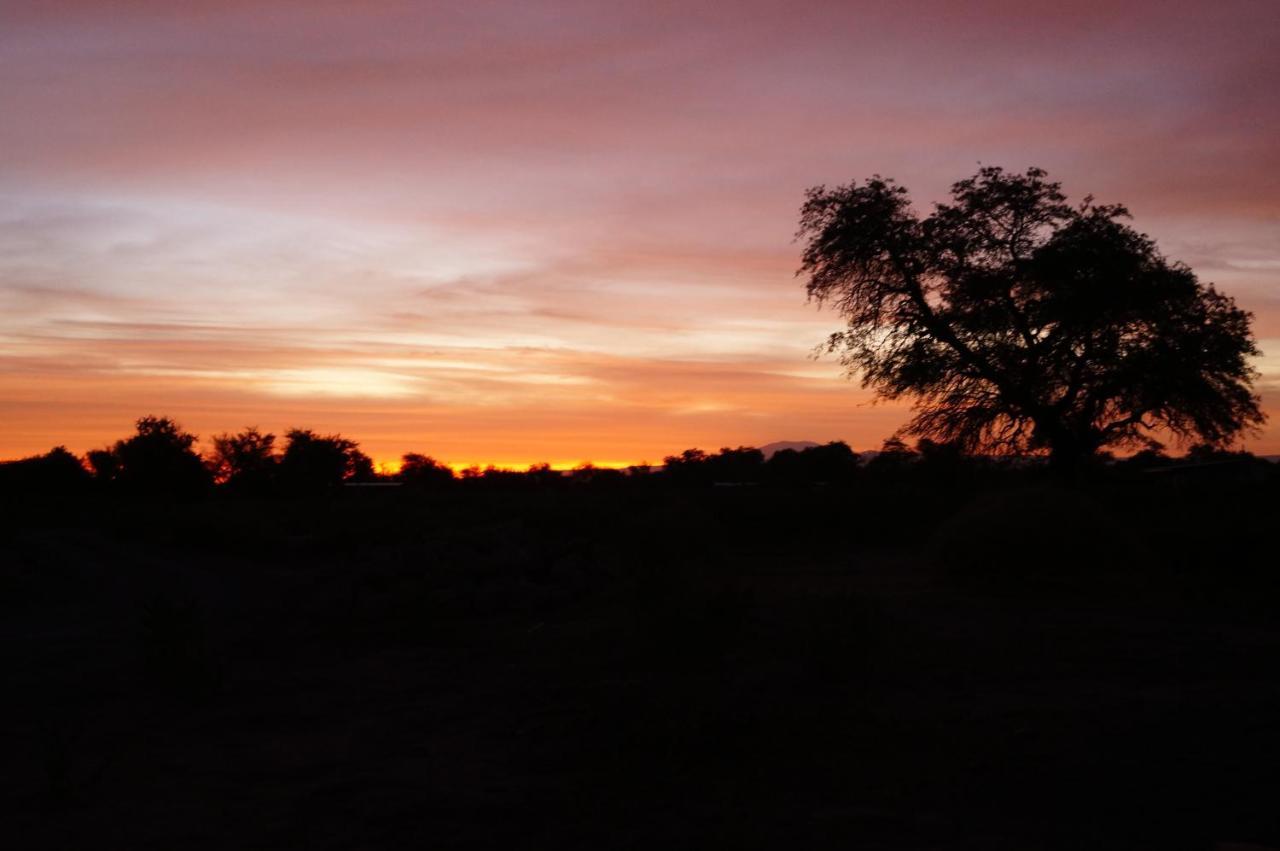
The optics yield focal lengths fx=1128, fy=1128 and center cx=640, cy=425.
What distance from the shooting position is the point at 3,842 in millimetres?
5316

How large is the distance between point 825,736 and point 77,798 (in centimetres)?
413

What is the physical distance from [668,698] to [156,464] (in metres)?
37.1

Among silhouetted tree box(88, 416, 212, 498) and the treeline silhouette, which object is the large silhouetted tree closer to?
the treeline silhouette

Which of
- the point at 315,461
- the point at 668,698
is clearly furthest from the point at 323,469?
the point at 668,698

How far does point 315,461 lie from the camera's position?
47938 mm

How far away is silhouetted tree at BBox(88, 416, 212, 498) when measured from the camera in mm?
39312

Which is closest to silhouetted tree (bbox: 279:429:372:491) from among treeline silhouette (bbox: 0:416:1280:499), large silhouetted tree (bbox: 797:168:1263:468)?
treeline silhouette (bbox: 0:416:1280:499)

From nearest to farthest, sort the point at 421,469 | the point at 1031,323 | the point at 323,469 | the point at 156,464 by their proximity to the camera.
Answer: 1. the point at 1031,323
2. the point at 156,464
3. the point at 323,469
4. the point at 421,469

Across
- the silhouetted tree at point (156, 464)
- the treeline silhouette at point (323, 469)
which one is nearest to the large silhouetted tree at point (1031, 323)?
the treeline silhouette at point (323, 469)

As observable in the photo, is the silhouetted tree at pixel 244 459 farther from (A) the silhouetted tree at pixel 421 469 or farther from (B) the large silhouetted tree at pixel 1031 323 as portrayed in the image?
(B) the large silhouetted tree at pixel 1031 323

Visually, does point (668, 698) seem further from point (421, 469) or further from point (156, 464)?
point (421, 469)

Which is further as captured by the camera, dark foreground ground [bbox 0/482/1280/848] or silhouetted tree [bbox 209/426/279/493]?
silhouetted tree [bbox 209/426/279/493]

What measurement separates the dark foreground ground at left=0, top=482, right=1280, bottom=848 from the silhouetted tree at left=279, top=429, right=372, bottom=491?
1093 inches

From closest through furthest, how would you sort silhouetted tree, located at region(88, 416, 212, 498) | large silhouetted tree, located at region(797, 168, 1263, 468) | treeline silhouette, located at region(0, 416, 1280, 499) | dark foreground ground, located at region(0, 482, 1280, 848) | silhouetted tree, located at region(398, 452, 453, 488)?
1. dark foreground ground, located at region(0, 482, 1280, 848)
2. large silhouetted tree, located at region(797, 168, 1263, 468)
3. treeline silhouette, located at region(0, 416, 1280, 499)
4. silhouetted tree, located at region(88, 416, 212, 498)
5. silhouetted tree, located at region(398, 452, 453, 488)
